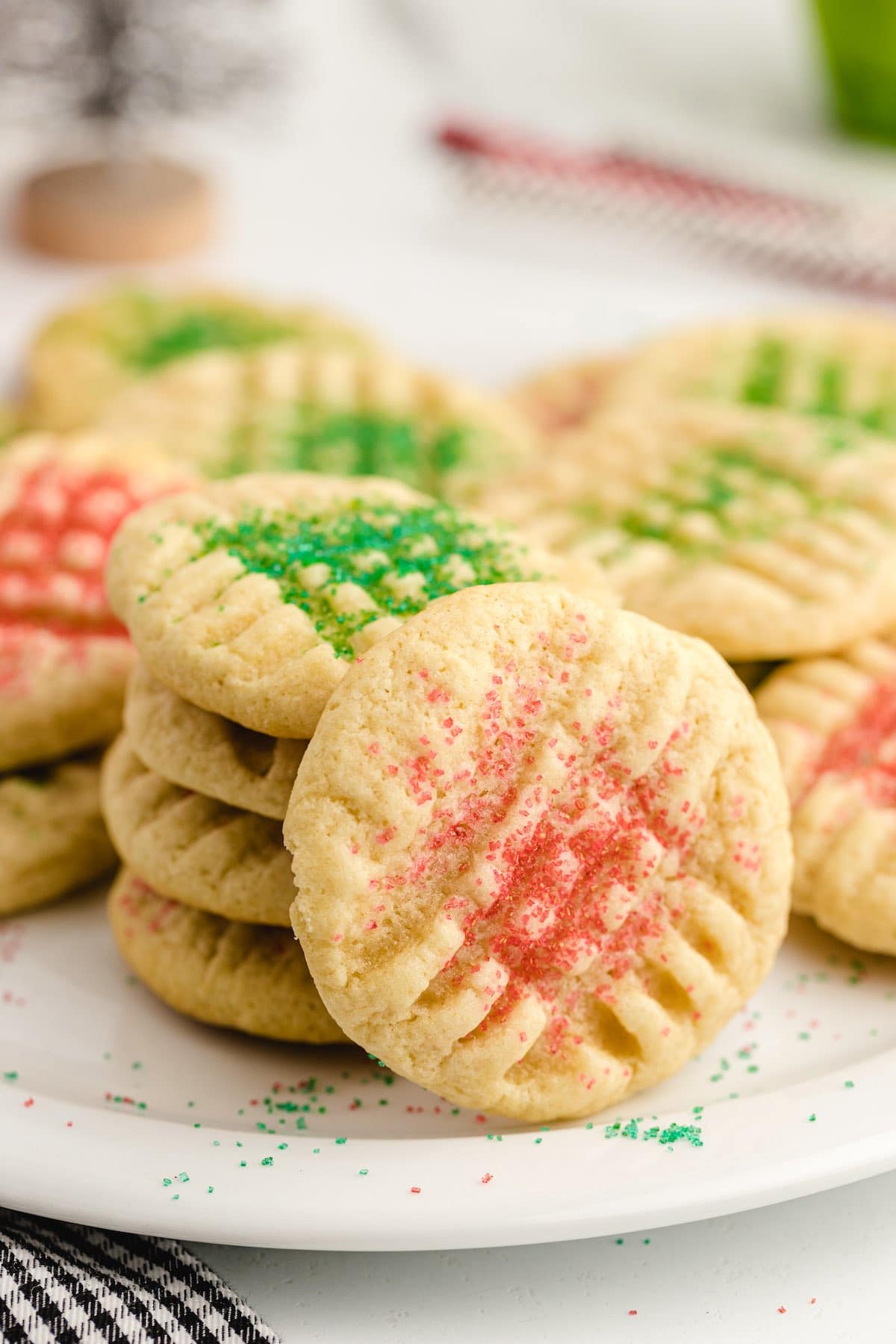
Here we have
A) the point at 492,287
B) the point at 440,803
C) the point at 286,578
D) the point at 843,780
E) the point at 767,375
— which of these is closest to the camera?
the point at 440,803

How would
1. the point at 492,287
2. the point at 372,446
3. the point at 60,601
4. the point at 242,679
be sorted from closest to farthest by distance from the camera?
the point at 242,679
the point at 60,601
the point at 372,446
the point at 492,287

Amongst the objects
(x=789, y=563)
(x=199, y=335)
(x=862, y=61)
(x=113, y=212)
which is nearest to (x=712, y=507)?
(x=789, y=563)

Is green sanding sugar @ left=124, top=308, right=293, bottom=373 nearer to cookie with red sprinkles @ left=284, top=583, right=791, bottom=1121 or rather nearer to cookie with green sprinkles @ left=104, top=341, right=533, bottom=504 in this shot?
cookie with green sprinkles @ left=104, top=341, right=533, bottom=504

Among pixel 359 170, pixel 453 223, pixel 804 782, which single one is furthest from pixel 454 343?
pixel 804 782

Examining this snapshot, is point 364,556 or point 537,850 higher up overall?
point 364,556

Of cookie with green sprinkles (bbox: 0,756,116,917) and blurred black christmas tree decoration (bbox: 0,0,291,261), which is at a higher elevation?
blurred black christmas tree decoration (bbox: 0,0,291,261)

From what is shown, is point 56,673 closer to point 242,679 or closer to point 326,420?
point 242,679

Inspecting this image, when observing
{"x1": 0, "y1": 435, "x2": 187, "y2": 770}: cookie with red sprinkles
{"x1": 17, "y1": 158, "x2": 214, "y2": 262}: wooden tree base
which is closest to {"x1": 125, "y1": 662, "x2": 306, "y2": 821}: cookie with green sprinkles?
{"x1": 0, "y1": 435, "x2": 187, "y2": 770}: cookie with red sprinkles
